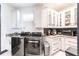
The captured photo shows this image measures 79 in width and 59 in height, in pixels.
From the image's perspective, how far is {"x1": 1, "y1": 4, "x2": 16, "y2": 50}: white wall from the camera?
48.5 inches

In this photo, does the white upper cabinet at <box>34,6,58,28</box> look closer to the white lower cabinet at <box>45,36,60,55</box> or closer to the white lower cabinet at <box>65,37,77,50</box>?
the white lower cabinet at <box>45,36,60,55</box>

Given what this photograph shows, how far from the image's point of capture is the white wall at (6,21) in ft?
4.04

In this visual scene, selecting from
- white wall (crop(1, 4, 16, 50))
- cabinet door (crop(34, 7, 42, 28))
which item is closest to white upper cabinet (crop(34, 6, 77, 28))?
cabinet door (crop(34, 7, 42, 28))

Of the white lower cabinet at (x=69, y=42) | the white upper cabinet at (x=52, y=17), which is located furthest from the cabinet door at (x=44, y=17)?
the white lower cabinet at (x=69, y=42)

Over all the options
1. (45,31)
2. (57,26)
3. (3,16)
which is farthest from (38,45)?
(3,16)

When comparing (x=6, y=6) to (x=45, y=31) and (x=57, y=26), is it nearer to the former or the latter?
(x=45, y=31)

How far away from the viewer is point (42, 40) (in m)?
1.34

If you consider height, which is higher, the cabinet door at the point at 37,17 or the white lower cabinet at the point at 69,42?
the cabinet door at the point at 37,17

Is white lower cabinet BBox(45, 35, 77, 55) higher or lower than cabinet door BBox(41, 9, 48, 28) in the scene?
lower

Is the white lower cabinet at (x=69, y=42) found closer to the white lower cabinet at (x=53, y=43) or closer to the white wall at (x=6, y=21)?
the white lower cabinet at (x=53, y=43)

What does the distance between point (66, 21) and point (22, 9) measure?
2.12 feet

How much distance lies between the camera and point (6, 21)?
4.16 ft

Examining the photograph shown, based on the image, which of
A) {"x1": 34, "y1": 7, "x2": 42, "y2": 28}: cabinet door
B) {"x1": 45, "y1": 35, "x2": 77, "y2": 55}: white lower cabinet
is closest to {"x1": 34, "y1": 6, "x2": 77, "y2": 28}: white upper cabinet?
{"x1": 34, "y1": 7, "x2": 42, "y2": 28}: cabinet door

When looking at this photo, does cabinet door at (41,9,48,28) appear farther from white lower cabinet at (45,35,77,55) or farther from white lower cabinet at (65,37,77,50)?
white lower cabinet at (65,37,77,50)
